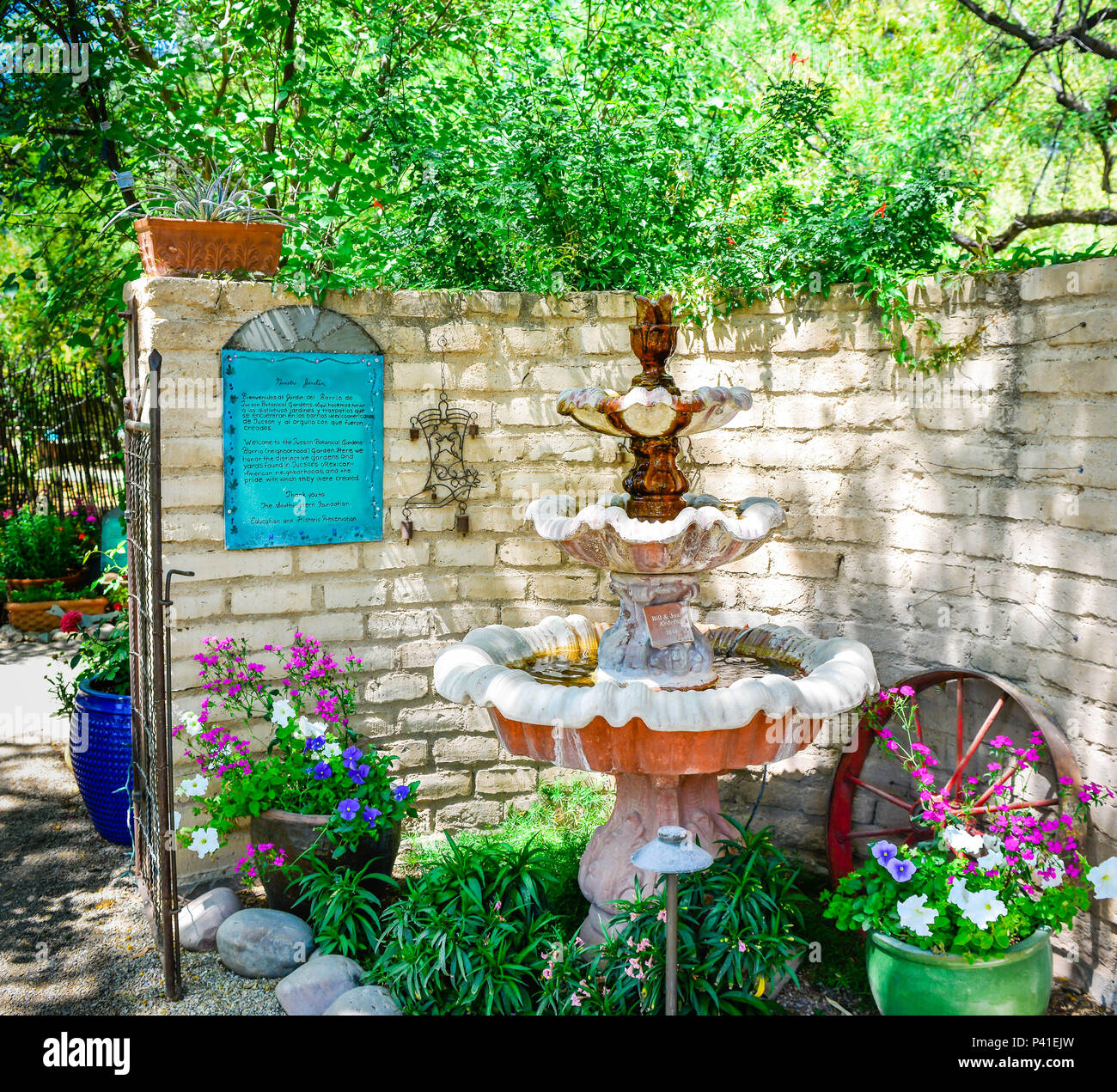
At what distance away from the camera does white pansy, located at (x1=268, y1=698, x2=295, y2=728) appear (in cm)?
412

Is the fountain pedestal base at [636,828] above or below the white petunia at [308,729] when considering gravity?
below

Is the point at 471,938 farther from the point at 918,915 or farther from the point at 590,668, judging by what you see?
the point at 918,915

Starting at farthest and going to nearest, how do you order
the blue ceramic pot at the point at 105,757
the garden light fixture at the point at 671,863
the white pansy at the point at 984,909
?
1. the blue ceramic pot at the point at 105,757
2. the white pansy at the point at 984,909
3. the garden light fixture at the point at 671,863

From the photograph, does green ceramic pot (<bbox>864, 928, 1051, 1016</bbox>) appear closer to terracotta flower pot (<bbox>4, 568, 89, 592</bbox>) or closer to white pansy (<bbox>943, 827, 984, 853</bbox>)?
white pansy (<bbox>943, 827, 984, 853</bbox>)

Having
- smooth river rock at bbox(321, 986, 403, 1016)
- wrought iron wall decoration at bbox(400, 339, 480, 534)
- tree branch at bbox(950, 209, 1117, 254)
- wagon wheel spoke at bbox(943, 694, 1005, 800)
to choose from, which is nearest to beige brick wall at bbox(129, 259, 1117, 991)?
wrought iron wall decoration at bbox(400, 339, 480, 534)

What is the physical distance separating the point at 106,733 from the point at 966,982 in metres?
3.97

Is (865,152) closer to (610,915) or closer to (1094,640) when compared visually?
(1094,640)

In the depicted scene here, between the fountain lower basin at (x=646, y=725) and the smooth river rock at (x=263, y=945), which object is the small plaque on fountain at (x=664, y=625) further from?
the smooth river rock at (x=263, y=945)

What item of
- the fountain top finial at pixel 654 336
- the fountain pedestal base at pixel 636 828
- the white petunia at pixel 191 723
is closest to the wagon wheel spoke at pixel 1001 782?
→ the fountain pedestal base at pixel 636 828

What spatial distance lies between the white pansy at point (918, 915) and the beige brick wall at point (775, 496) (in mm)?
859

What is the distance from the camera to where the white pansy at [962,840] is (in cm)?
312

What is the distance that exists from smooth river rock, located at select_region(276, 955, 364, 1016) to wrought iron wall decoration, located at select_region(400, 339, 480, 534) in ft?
6.75
